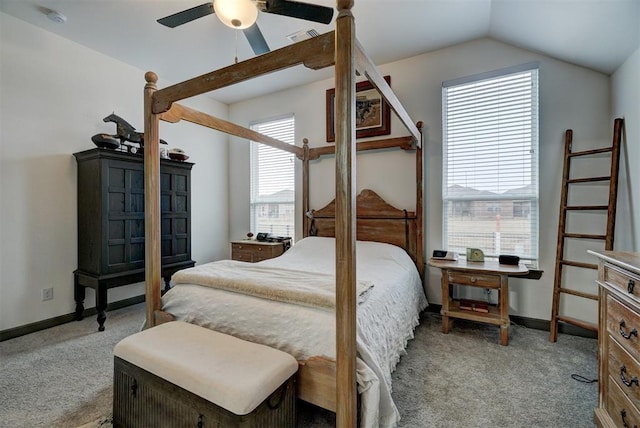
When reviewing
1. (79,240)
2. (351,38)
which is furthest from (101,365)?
(351,38)

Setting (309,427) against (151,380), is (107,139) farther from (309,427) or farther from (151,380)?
(309,427)

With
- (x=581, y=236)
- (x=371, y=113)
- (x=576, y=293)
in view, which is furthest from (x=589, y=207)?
(x=371, y=113)

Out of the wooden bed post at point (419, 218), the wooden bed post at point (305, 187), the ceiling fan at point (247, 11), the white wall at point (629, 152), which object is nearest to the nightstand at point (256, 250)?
the wooden bed post at point (305, 187)

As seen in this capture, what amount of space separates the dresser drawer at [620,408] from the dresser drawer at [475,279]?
1.10m

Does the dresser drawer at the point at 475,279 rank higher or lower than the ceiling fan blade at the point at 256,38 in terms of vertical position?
lower

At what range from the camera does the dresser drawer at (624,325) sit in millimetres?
1187

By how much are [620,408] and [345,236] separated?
1.47 m

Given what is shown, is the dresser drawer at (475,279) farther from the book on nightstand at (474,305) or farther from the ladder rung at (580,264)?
the ladder rung at (580,264)

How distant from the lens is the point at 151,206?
2031mm

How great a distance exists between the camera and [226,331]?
1.75m

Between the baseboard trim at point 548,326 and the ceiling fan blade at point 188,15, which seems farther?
the baseboard trim at point 548,326

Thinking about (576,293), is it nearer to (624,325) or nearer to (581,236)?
(581,236)

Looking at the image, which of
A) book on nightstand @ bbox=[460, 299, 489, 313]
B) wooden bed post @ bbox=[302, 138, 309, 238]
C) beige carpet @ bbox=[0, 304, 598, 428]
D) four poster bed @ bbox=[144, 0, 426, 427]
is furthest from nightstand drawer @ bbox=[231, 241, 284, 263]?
book on nightstand @ bbox=[460, 299, 489, 313]

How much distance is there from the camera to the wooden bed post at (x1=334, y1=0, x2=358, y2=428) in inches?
50.3
